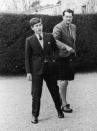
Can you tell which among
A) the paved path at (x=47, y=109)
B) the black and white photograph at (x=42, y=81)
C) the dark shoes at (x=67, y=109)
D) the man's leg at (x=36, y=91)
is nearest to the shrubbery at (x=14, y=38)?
the black and white photograph at (x=42, y=81)

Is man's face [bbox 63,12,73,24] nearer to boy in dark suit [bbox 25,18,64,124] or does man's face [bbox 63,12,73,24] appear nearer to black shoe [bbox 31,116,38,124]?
boy in dark suit [bbox 25,18,64,124]

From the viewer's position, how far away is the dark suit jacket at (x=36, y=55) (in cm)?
775

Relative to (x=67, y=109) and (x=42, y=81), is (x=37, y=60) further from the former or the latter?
(x=67, y=109)

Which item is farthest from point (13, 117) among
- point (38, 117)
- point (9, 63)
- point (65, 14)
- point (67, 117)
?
point (9, 63)

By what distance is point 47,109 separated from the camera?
29.3 ft

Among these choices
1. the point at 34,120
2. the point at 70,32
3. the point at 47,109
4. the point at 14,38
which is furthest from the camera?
the point at 14,38

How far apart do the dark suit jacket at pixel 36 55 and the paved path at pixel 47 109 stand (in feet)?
2.96

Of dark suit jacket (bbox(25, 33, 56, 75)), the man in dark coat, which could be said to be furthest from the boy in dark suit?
the man in dark coat

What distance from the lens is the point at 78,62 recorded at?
1567 cm

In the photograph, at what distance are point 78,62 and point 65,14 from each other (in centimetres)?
729

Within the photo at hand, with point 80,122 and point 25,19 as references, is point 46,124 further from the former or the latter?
point 25,19

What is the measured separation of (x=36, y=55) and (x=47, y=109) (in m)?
1.53

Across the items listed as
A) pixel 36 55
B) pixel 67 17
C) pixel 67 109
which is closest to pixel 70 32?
pixel 67 17

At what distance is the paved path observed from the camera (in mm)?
7416
